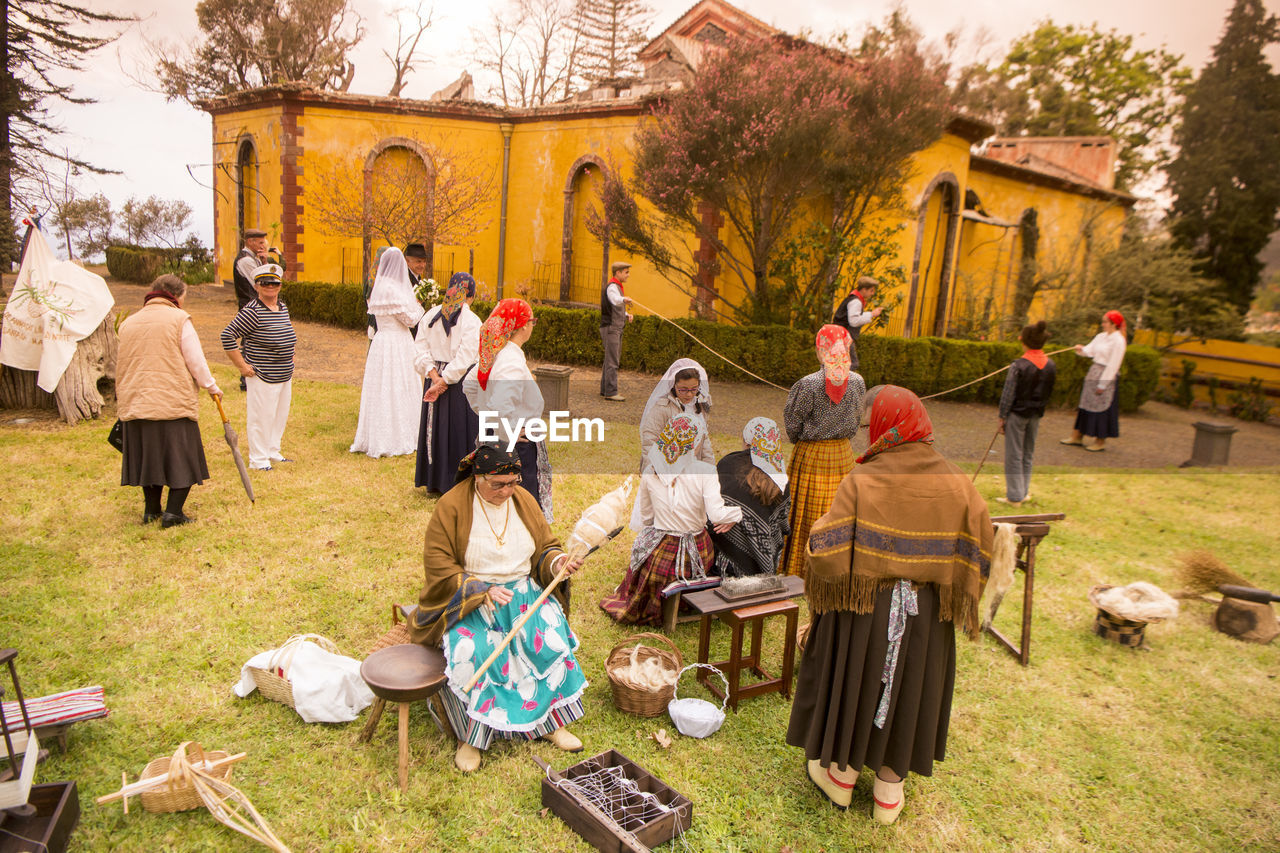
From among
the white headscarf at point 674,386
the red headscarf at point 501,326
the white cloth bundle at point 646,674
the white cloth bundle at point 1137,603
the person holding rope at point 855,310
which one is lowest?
the white cloth bundle at point 646,674

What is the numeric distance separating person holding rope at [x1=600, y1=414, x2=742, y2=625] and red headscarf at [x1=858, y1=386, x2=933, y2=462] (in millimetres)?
1613

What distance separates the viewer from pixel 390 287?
7.43 meters

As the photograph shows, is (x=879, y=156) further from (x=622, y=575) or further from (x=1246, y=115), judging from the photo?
(x=622, y=575)

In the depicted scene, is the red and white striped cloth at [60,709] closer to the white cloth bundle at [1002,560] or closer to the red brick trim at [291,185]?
the white cloth bundle at [1002,560]

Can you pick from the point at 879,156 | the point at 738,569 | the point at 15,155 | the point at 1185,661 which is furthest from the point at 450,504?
the point at 15,155

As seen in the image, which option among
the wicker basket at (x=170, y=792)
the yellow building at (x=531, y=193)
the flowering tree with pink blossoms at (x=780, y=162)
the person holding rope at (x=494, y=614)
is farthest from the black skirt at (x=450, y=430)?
the yellow building at (x=531, y=193)

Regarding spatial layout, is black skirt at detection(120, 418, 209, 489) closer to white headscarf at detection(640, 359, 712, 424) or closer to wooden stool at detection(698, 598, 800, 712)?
white headscarf at detection(640, 359, 712, 424)

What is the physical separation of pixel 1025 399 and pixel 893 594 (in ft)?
16.5

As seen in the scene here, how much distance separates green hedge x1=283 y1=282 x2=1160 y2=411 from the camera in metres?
12.7

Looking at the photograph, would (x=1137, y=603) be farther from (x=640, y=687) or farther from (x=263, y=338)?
(x=263, y=338)

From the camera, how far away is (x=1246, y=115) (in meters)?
4.97

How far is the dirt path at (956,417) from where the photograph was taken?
9898 mm

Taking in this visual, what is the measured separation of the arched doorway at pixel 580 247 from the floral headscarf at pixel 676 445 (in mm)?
12444

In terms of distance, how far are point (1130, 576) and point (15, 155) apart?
17.4m
